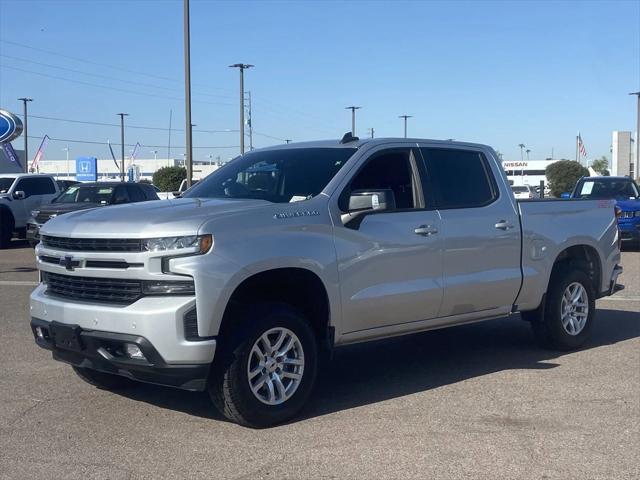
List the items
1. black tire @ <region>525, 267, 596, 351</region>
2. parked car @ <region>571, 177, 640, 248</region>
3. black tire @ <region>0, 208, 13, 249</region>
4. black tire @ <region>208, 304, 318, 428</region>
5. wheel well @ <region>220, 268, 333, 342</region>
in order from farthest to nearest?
black tire @ <region>0, 208, 13, 249</region>, parked car @ <region>571, 177, 640, 248</region>, black tire @ <region>525, 267, 596, 351</region>, wheel well @ <region>220, 268, 333, 342</region>, black tire @ <region>208, 304, 318, 428</region>

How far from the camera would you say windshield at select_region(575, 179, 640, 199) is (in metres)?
20.5

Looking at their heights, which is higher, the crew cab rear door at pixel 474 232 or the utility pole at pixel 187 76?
the utility pole at pixel 187 76

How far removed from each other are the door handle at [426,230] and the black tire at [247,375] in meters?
1.37

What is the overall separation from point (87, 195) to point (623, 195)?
13.6m

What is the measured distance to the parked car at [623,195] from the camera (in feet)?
62.7

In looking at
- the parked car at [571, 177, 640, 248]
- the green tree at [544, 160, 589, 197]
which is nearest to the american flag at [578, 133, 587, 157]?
the green tree at [544, 160, 589, 197]

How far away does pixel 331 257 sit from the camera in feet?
19.6

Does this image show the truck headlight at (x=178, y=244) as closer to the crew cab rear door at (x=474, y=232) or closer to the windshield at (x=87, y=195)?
the crew cab rear door at (x=474, y=232)

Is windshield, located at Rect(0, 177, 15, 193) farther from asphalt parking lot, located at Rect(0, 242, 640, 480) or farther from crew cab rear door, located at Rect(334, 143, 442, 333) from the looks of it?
crew cab rear door, located at Rect(334, 143, 442, 333)

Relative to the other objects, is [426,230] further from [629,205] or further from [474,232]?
[629,205]

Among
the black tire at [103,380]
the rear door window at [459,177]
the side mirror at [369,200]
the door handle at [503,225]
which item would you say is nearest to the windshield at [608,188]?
the rear door window at [459,177]

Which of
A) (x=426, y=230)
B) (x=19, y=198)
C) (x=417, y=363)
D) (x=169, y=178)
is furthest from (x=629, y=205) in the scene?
(x=169, y=178)

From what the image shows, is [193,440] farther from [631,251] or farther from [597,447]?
[631,251]

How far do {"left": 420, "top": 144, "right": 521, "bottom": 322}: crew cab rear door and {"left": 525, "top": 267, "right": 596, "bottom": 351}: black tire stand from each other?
0.70 meters
